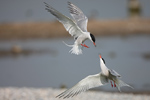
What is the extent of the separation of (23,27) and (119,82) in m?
18.1

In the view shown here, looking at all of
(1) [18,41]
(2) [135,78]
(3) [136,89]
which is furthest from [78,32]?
(1) [18,41]

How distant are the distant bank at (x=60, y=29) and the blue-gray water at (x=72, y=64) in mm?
1978

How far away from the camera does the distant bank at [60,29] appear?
23375 mm

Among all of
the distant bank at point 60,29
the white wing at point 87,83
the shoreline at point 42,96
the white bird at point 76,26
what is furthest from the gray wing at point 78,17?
the distant bank at point 60,29

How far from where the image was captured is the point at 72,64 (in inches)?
606

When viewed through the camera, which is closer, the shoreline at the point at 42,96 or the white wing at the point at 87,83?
the white wing at the point at 87,83

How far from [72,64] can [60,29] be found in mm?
8503

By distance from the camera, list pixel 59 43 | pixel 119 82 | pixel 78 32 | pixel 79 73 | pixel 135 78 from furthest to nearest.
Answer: pixel 59 43 < pixel 79 73 < pixel 135 78 < pixel 78 32 < pixel 119 82

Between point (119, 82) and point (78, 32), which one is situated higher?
point (78, 32)

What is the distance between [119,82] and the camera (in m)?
6.55

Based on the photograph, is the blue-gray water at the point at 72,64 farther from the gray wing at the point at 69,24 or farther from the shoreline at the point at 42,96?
the gray wing at the point at 69,24

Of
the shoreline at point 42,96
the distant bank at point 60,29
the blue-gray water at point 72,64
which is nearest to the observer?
the shoreline at point 42,96

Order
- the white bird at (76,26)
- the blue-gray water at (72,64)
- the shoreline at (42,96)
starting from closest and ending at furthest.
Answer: the white bird at (76,26)
the shoreline at (42,96)
the blue-gray water at (72,64)

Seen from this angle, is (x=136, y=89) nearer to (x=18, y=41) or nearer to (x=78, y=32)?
(x=78, y=32)
